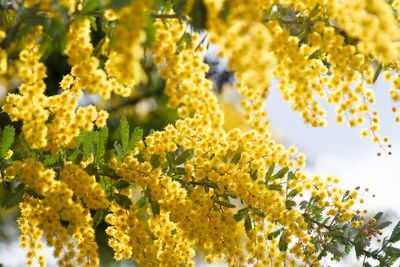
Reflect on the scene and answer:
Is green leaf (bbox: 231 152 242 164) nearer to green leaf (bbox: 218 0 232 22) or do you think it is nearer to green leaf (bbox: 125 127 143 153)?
green leaf (bbox: 125 127 143 153)

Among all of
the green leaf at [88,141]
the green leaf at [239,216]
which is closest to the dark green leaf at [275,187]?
the green leaf at [239,216]

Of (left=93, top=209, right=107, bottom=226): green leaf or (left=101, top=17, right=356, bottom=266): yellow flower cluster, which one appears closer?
(left=101, top=17, right=356, bottom=266): yellow flower cluster

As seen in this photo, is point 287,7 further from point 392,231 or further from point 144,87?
point 144,87

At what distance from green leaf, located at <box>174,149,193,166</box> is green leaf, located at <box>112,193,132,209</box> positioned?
479 millimetres

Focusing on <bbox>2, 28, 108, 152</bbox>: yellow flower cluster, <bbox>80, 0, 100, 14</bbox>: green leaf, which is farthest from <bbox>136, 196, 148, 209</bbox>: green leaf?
<bbox>80, 0, 100, 14</bbox>: green leaf

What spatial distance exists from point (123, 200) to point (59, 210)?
776mm

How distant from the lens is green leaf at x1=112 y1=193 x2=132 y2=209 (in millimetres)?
4961

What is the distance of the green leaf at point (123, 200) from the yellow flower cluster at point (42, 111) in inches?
22.4

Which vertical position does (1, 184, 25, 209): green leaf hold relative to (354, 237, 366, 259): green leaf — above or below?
above

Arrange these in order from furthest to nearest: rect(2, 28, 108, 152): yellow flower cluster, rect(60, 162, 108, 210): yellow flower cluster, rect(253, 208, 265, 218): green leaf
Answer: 1. rect(253, 208, 265, 218): green leaf
2. rect(60, 162, 108, 210): yellow flower cluster
3. rect(2, 28, 108, 152): yellow flower cluster

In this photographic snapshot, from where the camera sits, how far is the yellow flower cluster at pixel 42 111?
13.0 feet

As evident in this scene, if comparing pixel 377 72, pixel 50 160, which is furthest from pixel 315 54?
pixel 50 160

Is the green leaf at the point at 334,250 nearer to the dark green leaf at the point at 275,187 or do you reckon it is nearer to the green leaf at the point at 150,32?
the dark green leaf at the point at 275,187

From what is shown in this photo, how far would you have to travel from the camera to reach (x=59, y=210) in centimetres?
428
